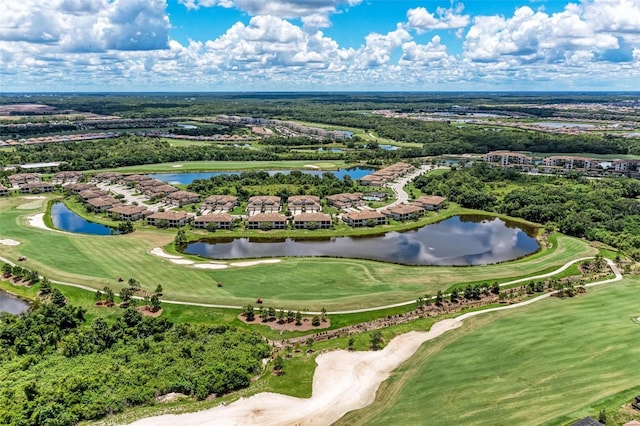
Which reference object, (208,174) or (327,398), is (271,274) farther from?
(208,174)

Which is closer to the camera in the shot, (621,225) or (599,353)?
(599,353)

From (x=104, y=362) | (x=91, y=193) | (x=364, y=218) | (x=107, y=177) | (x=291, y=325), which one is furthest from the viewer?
(x=107, y=177)

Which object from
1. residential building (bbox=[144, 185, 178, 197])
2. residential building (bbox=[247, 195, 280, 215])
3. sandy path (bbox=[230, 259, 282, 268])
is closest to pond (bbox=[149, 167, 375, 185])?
residential building (bbox=[144, 185, 178, 197])

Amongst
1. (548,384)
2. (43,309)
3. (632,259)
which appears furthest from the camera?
(632,259)

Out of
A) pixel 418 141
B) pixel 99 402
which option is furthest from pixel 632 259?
pixel 418 141

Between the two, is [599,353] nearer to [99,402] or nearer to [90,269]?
[99,402]

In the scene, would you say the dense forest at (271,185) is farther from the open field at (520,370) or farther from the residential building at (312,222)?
the open field at (520,370)

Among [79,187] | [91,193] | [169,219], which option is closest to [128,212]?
[169,219]
